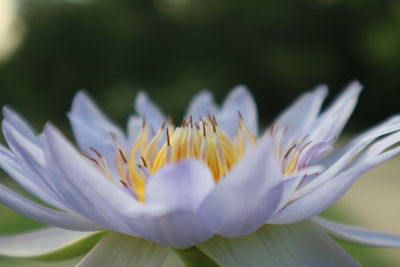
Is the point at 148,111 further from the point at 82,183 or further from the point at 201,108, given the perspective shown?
the point at 82,183

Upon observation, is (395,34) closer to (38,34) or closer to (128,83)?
(128,83)

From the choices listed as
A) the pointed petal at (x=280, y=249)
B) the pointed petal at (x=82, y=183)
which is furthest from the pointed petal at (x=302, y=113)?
the pointed petal at (x=82, y=183)

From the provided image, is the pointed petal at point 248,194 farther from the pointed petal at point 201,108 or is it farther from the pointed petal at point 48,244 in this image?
the pointed petal at point 201,108

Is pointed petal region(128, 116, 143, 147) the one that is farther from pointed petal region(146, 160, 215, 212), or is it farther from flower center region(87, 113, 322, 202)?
pointed petal region(146, 160, 215, 212)

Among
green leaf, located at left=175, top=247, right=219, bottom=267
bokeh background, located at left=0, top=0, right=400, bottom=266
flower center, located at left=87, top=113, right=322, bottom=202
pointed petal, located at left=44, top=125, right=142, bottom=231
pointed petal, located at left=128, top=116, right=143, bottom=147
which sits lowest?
bokeh background, located at left=0, top=0, right=400, bottom=266

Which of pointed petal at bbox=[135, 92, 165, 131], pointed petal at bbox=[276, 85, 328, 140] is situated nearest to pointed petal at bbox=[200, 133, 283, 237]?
pointed petal at bbox=[276, 85, 328, 140]

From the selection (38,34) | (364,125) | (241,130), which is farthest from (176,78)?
(241,130)
